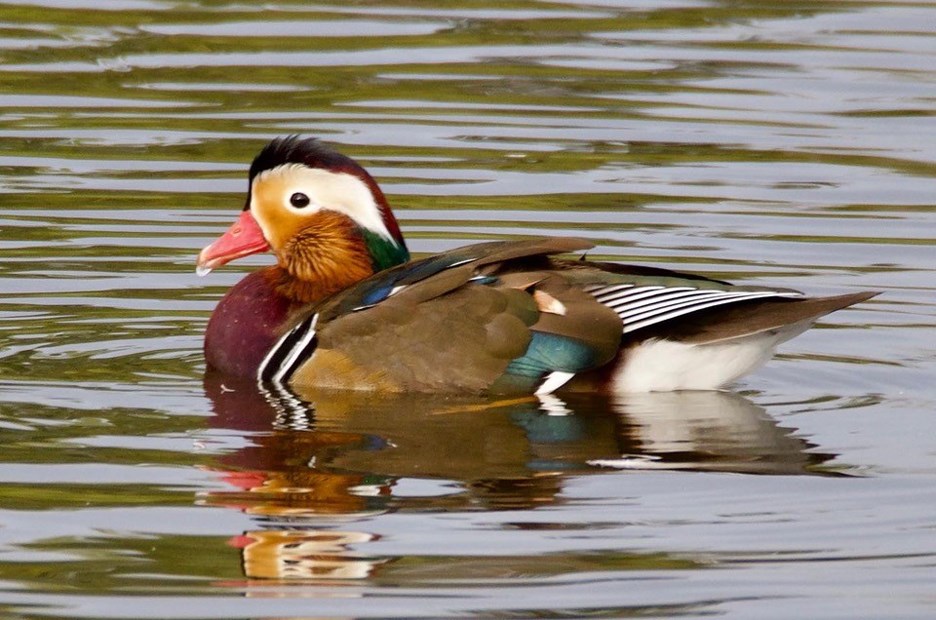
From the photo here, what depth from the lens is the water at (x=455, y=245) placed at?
6965 mm

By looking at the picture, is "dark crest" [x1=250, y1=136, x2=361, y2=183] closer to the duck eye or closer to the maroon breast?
the duck eye

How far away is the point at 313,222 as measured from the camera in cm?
1012

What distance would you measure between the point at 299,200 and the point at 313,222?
123mm

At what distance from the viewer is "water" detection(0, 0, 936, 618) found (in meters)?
6.96

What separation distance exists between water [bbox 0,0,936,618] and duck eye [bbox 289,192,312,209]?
88 cm

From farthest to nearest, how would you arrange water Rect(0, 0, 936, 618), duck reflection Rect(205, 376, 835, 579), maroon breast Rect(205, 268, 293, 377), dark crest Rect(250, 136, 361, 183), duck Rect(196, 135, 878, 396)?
dark crest Rect(250, 136, 361, 183)
maroon breast Rect(205, 268, 293, 377)
duck Rect(196, 135, 878, 396)
duck reflection Rect(205, 376, 835, 579)
water Rect(0, 0, 936, 618)

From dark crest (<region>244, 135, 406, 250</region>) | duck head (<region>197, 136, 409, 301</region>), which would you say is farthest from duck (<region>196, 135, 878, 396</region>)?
dark crest (<region>244, 135, 406, 250</region>)

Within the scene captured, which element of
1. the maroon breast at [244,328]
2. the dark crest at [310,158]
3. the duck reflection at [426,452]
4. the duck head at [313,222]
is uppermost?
the dark crest at [310,158]

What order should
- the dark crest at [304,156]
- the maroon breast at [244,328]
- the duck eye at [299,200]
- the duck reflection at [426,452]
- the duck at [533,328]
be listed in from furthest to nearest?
the duck eye at [299,200] < the dark crest at [304,156] < the maroon breast at [244,328] < the duck at [533,328] < the duck reflection at [426,452]

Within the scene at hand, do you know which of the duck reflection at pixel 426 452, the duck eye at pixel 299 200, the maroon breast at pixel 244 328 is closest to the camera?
the duck reflection at pixel 426 452

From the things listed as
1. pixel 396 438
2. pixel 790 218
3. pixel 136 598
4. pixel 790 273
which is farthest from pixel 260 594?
pixel 790 218

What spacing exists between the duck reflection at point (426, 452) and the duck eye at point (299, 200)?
94 centimetres

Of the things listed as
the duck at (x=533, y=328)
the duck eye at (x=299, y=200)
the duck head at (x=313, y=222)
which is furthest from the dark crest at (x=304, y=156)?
the duck at (x=533, y=328)

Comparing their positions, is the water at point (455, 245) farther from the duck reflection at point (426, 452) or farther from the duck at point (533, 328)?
the duck at point (533, 328)
